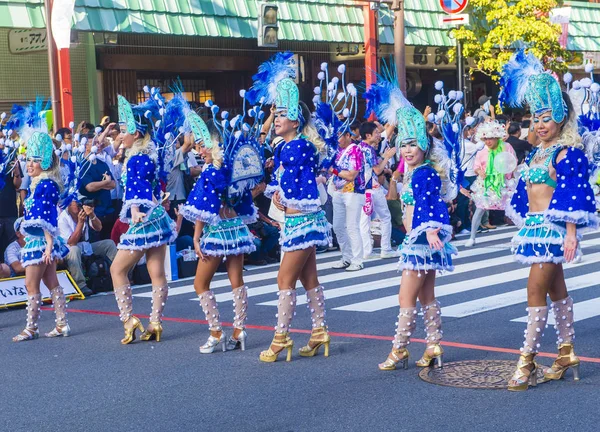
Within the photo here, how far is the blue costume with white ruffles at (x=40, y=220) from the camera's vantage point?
28.3ft

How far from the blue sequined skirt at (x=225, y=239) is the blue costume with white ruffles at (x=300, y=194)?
0.56 m

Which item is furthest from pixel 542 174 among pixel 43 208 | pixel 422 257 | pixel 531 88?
pixel 43 208

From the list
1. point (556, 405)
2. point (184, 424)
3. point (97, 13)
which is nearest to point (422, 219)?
point (556, 405)

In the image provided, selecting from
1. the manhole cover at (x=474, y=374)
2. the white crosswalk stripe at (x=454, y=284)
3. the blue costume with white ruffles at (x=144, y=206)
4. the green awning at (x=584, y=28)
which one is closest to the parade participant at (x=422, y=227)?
the manhole cover at (x=474, y=374)

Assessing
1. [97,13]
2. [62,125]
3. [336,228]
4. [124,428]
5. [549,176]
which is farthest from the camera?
[97,13]

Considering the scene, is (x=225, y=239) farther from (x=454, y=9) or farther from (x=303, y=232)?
(x=454, y=9)

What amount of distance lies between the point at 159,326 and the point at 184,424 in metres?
2.64

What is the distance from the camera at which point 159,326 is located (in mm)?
8453

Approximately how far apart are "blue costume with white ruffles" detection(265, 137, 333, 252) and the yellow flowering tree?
617 inches

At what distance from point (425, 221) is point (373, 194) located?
6787 millimetres

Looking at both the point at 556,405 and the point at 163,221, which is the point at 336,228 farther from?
the point at 556,405

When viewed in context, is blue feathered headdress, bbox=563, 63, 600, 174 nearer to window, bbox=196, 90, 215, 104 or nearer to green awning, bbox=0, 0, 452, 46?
green awning, bbox=0, 0, 452, 46

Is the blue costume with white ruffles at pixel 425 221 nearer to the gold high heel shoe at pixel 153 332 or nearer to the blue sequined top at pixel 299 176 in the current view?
the blue sequined top at pixel 299 176

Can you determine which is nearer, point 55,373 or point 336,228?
point 55,373
